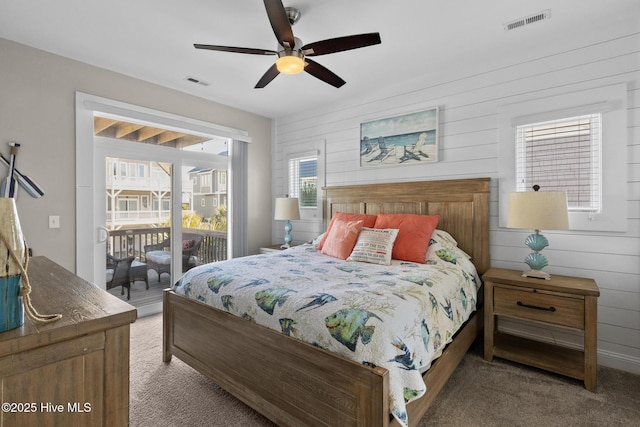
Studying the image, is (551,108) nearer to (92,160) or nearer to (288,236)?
(288,236)

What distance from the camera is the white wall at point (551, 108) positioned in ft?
7.93

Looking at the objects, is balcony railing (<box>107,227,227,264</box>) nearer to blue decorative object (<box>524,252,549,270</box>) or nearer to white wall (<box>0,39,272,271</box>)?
white wall (<box>0,39,272,271</box>)

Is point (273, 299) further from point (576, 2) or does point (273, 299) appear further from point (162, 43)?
point (576, 2)

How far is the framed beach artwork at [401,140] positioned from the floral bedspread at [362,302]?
1250 mm

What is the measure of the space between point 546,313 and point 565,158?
1.34 metres

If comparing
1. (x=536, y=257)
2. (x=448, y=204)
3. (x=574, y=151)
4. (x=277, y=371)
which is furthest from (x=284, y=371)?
(x=574, y=151)

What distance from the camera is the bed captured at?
1.43m

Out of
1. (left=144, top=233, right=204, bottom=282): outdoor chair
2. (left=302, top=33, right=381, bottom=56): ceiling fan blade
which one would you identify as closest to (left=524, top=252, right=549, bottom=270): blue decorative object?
(left=302, top=33, right=381, bottom=56): ceiling fan blade

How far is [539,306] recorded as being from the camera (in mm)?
2352

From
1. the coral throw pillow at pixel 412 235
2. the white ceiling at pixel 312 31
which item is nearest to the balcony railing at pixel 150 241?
the white ceiling at pixel 312 31

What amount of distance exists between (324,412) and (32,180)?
3144 millimetres

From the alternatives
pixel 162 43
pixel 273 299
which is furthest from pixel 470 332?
pixel 162 43

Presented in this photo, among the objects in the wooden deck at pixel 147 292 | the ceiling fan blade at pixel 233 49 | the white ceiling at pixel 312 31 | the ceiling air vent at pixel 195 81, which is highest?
the white ceiling at pixel 312 31

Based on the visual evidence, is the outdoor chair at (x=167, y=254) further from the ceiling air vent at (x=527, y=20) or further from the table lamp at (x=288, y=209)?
the ceiling air vent at (x=527, y=20)
